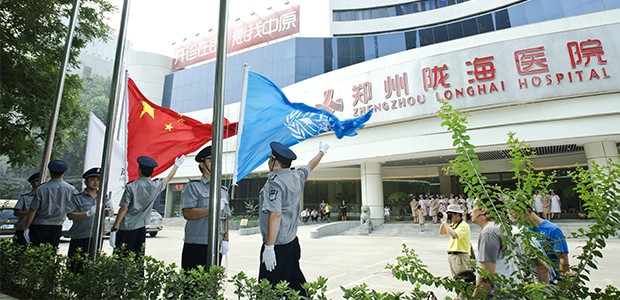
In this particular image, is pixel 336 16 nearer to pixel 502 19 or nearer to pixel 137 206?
pixel 502 19

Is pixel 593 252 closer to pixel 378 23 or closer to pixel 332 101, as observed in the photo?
pixel 332 101

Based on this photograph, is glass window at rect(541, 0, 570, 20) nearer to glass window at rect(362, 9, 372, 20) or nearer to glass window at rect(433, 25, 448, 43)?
glass window at rect(433, 25, 448, 43)

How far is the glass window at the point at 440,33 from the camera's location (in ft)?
78.7

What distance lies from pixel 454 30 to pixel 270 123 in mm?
24091

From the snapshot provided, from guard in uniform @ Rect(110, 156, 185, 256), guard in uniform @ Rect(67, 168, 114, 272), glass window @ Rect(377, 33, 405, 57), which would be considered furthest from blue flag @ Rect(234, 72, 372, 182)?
glass window @ Rect(377, 33, 405, 57)

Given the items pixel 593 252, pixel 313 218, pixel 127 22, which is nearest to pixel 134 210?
pixel 127 22

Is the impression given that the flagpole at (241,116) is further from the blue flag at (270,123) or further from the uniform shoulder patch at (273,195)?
the uniform shoulder patch at (273,195)

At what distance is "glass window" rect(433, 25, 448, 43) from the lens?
78.7 ft

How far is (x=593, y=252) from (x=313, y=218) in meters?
20.7

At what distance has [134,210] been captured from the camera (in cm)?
399

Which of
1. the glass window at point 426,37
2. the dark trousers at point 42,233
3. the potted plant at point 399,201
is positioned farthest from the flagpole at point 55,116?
the glass window at point 426,37

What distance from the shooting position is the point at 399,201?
66.7 feet

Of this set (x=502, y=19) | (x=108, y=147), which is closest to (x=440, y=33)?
(x=502, y=19)

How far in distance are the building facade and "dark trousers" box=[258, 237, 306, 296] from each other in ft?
39.1
